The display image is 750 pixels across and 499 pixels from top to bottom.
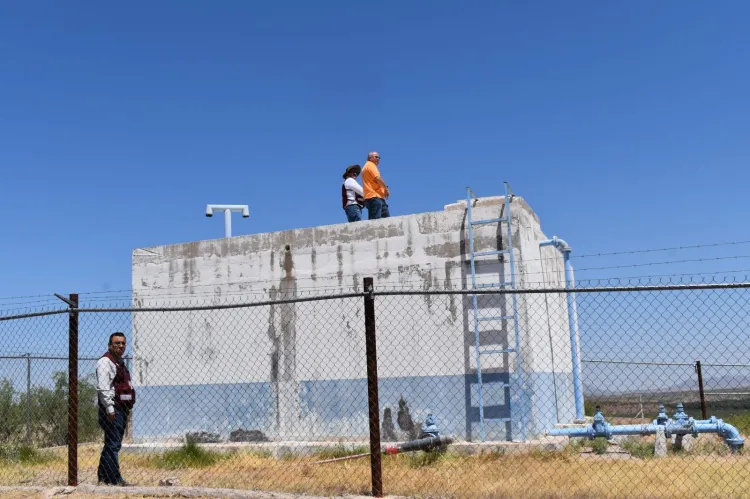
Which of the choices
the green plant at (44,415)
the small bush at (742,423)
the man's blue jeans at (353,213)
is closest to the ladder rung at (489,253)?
the man's blue jeans at (353,213)

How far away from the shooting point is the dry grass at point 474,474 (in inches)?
314

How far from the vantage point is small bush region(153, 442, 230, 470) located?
1144cm

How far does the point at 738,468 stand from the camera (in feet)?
31.6

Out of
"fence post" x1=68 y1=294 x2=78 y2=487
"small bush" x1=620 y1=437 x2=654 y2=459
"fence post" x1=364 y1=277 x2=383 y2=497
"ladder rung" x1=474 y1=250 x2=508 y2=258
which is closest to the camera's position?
"fence post" x1=364 y1=277 x2=383 y2=497

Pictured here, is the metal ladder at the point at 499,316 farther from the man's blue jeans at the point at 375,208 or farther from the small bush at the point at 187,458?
the small bush at the point at 187,458

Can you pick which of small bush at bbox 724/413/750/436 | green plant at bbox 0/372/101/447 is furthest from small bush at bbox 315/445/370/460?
small bush at bbox 724/413/750/436

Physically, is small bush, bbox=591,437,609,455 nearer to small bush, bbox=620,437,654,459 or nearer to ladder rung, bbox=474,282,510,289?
small bush, bbox=620,437,654,459

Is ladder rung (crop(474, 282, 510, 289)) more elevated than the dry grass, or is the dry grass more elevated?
ladder rung (crop(474, 282, 510, 289))

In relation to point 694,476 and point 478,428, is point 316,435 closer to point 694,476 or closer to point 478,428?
point 478,428

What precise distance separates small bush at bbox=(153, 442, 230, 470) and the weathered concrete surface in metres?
1.20

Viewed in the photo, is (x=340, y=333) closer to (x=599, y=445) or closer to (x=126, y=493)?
(x=599, y=445)

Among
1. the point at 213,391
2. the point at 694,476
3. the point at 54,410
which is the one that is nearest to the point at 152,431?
the point at 213,391

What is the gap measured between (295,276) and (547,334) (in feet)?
14.2

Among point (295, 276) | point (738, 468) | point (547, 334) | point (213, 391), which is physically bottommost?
point (738, 468)
